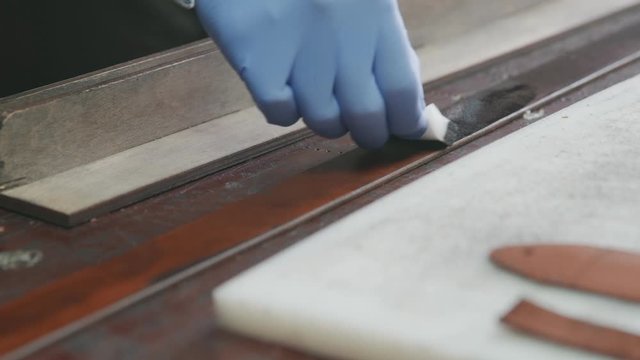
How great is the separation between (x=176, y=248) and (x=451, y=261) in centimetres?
27

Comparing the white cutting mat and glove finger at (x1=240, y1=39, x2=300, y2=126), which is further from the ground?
glove finger at (x1=240, y1=39, x2=300, y2=126)

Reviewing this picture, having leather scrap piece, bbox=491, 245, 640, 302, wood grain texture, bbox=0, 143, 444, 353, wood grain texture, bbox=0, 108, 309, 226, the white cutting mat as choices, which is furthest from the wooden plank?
leather scrap piece, bbox=491, 245, 640, 302

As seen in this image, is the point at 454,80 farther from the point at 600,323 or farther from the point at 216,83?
the point at 600,323

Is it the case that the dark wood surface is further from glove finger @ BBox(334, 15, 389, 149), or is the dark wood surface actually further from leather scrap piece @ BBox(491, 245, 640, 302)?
leather scrap piece @ BBox(491, 245, 640, 302)

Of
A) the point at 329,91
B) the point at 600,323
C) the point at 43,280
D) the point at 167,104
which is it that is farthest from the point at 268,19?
the point at 600,323

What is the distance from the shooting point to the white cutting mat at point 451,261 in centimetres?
56

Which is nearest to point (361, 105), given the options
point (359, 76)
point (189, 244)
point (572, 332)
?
point (359, 76)

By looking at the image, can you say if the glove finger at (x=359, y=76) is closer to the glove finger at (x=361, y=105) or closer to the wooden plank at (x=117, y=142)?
the glove finger at (x=361, y=105)

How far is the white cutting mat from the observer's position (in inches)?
22.2

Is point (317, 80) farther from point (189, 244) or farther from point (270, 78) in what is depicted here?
point (189, 244)

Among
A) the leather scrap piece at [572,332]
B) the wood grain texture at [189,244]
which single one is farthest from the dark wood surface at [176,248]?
the leather scrap piece at [572,332]

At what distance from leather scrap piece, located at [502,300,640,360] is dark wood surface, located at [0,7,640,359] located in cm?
17

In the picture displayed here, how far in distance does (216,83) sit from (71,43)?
0.23 m

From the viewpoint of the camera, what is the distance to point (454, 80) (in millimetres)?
1302
